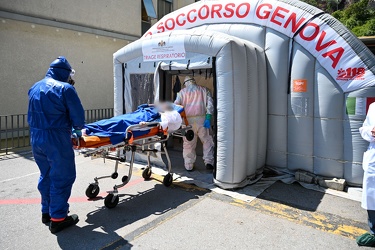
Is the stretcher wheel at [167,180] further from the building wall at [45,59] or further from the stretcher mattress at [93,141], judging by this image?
the building wall at [45,59]

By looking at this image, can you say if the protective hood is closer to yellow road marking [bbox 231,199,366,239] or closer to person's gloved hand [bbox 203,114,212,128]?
person's gloved hand [bbox 203,114,212,128]

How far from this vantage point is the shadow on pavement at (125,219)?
3.53 meters

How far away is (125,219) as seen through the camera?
4129 millimetres

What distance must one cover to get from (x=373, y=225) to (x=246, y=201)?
1.74 metres

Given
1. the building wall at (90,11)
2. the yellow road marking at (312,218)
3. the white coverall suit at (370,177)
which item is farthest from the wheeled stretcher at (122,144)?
the building wall at (90,11)

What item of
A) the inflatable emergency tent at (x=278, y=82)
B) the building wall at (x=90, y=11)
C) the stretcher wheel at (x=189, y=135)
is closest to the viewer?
the inflatable emergency tent at (x=278, y=82)

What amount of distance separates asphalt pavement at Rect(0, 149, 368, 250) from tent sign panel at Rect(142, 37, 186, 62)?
2361 mm

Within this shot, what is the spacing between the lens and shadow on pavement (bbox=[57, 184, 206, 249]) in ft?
11.6

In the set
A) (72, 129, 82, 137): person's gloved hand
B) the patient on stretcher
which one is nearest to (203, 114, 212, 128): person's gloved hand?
the patient on stretcher

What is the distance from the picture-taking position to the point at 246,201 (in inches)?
185

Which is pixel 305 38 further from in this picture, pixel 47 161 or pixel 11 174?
pixel 11 174

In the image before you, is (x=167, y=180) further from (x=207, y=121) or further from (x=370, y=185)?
(x=370, y=185)

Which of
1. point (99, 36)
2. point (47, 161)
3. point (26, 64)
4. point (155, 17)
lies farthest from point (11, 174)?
point (155, 17)

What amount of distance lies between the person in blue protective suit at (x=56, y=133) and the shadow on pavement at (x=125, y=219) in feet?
1.11
